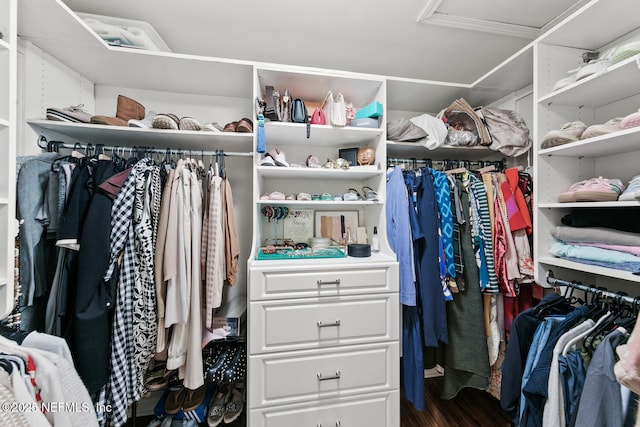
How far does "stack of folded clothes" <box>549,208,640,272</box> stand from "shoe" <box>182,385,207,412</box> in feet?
6.94

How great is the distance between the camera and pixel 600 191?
98 centimetres

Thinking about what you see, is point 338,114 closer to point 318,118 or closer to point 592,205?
point 318,118

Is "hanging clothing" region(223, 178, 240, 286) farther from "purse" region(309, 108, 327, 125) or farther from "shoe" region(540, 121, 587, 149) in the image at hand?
"shoe" region(540, 121, 587, 149)

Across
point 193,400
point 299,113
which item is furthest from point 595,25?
point 193,400

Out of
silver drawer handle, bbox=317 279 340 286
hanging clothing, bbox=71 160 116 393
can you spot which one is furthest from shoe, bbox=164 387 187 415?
silver drawer handle, bbox=317 279 340 286

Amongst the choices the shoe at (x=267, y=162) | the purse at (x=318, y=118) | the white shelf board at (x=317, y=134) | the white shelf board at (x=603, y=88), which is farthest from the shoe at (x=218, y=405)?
the white shelf board at (x=603, y=88)

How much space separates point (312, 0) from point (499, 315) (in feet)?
6.70

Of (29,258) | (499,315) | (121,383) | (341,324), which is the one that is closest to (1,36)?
(29,258)

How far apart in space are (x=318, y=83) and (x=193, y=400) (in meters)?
2.06

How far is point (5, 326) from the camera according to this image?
2.82ft

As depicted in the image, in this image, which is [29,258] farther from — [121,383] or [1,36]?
[1,36]

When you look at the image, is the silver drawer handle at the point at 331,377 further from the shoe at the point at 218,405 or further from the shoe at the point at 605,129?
the shoe at the point at 605,129

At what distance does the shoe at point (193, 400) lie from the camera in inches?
53.9

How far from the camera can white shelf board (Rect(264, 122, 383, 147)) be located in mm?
1362
